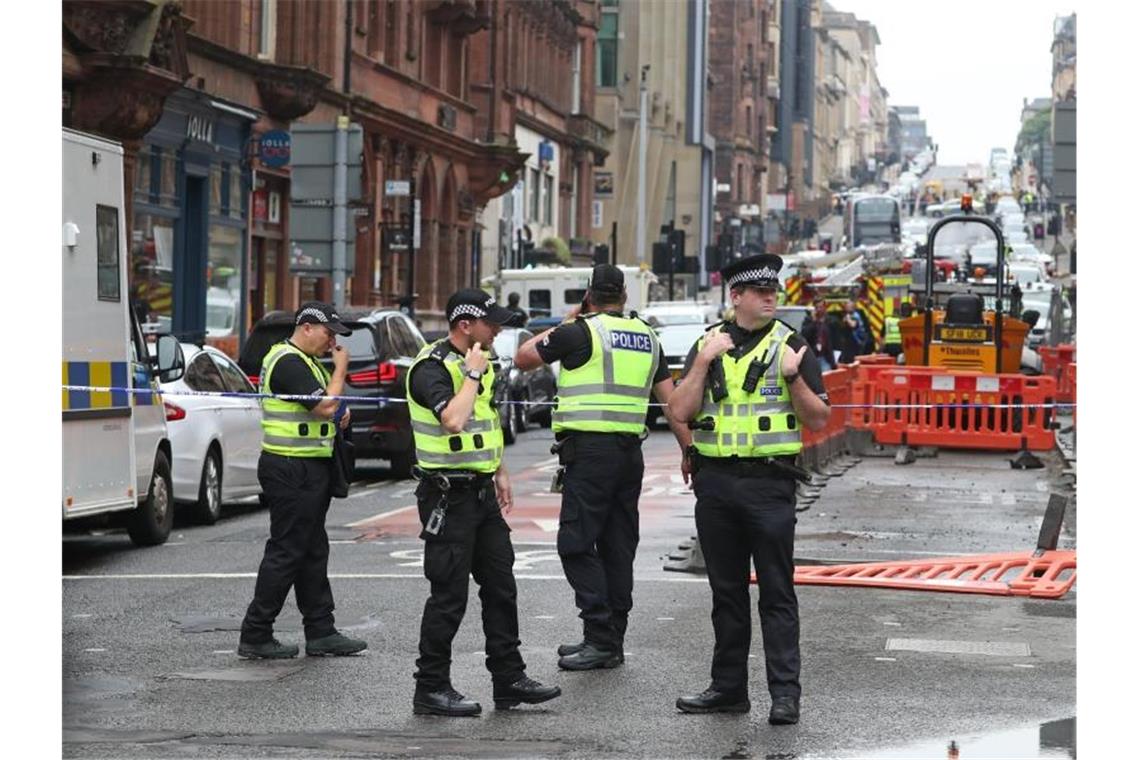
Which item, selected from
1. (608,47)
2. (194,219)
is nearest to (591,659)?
(194,219)

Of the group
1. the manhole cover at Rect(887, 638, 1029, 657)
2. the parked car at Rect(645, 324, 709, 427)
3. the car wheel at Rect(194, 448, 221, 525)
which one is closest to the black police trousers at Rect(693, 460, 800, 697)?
the manhole cover at Rect(887, 638, 1029, 657)

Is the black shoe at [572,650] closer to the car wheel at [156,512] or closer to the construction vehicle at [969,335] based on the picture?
the car wheel at [156,512]

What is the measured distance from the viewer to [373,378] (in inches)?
925

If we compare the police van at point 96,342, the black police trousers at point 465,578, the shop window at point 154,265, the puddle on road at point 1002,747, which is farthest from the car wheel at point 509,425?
the puddle on road at point 1002,747

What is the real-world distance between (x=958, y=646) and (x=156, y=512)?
7.41 meters

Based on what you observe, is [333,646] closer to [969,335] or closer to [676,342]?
[969,335]

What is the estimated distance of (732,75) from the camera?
145000 mm

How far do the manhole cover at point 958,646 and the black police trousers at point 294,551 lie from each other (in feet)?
9.53

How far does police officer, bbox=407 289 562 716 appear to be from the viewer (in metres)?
A: 10.2

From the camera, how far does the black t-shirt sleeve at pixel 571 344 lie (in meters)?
11.6

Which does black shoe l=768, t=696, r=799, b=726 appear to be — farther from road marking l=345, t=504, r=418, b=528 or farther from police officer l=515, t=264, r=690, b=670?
road marking l=345, t=504, r=418, b=528

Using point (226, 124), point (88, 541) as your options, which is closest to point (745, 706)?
point (88, 541)

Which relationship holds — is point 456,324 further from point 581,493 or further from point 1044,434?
point 1044,434
